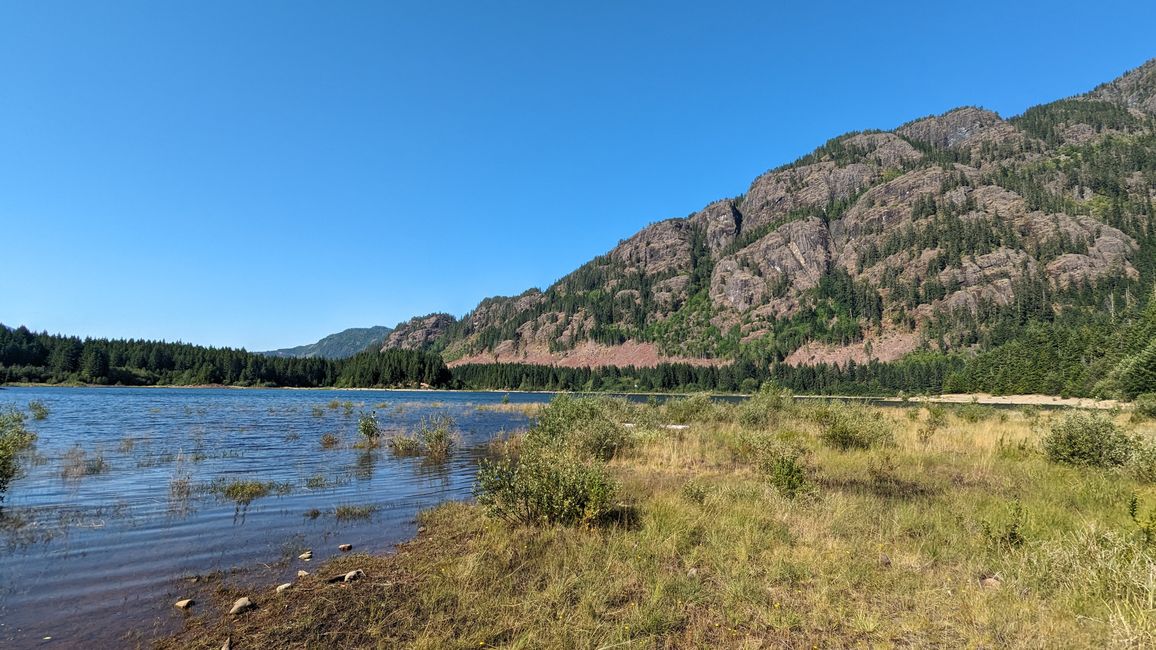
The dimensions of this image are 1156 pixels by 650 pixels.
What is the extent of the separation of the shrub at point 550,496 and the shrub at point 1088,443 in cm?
1641

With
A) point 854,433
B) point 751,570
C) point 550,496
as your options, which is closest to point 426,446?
point 550,496

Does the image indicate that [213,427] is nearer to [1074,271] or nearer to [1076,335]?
[1076,335]

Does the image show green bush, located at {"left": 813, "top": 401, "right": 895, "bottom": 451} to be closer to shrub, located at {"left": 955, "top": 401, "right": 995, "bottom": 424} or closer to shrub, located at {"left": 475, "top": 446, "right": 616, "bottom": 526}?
shrub, located at {"left": 475, "top": 446, "right": 616, "bottom": 526}

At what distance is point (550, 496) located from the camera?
10.4 m

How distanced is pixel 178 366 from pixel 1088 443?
607 ft

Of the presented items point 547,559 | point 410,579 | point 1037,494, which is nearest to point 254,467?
point 410,579

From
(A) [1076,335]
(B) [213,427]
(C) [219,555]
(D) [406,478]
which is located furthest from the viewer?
(A) [1076,335]

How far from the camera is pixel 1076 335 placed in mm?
121875

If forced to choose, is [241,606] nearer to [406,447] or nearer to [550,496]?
[550,496]

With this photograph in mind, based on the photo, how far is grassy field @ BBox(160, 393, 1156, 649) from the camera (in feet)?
19.1

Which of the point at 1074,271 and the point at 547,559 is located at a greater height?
the point at 1074,271

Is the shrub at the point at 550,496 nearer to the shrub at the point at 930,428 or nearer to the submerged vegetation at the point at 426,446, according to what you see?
the submerged vegetation at the point at 426,446

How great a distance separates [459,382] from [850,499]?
188 m

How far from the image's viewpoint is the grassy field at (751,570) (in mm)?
5816
